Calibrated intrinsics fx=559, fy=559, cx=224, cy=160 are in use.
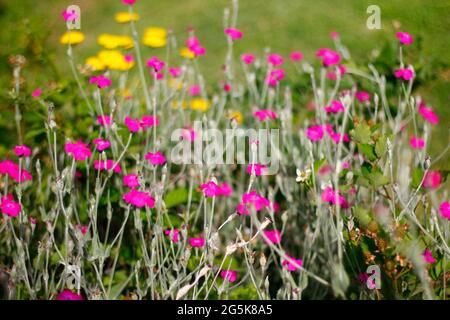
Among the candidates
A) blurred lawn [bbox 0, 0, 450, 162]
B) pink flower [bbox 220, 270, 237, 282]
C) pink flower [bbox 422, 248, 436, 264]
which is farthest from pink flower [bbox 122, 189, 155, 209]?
blurred lawn [bbox 0, 0, 450, 162]

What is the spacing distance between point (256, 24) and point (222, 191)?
110 inches

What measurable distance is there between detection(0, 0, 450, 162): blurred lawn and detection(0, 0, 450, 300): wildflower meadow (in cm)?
49

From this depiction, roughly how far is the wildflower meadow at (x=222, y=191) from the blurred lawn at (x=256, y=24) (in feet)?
1.62

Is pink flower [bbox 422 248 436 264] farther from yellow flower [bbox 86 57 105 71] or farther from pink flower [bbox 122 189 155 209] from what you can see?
yellow flower [bbox 86 57 105 71]

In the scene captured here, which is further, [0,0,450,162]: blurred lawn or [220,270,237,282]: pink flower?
Result: [0,0,450,162]: blurred lawn

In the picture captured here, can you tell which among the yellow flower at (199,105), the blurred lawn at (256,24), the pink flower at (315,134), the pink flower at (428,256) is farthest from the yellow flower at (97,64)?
the pink flower at (428,256)

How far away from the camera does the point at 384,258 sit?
1.48 meters

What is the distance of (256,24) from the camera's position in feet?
14.4

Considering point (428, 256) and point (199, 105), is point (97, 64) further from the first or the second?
point (428, 256)

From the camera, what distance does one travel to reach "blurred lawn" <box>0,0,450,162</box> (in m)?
3.48
